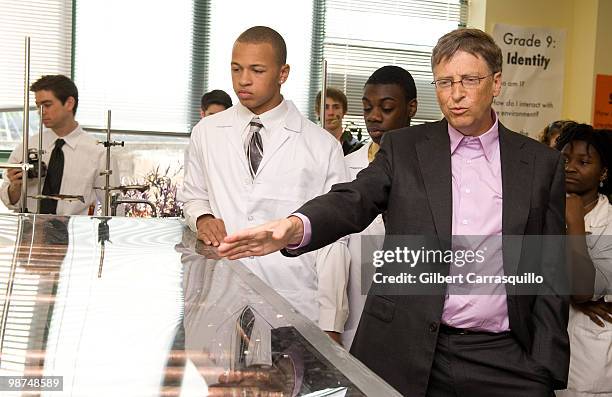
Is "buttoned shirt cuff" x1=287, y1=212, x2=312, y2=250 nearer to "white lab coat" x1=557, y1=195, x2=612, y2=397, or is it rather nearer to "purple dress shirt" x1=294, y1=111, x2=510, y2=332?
"purple dress shirt" x1=294, y1=111, x2=510, y2=332

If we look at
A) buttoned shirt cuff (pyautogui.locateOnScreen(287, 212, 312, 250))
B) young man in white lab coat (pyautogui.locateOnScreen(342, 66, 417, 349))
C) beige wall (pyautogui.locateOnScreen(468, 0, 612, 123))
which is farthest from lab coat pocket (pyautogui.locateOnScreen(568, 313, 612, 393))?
beige wall (pyautogui.locateOnScreen(468, 0, 612, 123))

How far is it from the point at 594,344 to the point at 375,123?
3.16ft

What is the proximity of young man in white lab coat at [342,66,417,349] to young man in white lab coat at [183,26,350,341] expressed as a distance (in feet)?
0.73

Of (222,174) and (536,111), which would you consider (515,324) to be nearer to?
(222,174)

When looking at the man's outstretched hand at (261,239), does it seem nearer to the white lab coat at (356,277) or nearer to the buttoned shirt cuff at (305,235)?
the buttoned shirt cuff at (305,235)

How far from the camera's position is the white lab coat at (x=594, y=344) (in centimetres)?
237

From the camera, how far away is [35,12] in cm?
529

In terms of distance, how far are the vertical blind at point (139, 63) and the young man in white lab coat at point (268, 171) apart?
10.6ft

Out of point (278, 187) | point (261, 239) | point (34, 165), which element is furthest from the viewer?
point (34, 165)

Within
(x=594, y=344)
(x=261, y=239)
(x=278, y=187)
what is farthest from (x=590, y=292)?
(x=261, y=239)

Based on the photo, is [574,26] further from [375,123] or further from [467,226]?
[467,226]

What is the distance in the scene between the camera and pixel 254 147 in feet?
7.51

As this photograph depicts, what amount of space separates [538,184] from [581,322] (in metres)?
0.91

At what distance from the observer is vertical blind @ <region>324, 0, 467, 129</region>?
602 centimetres
